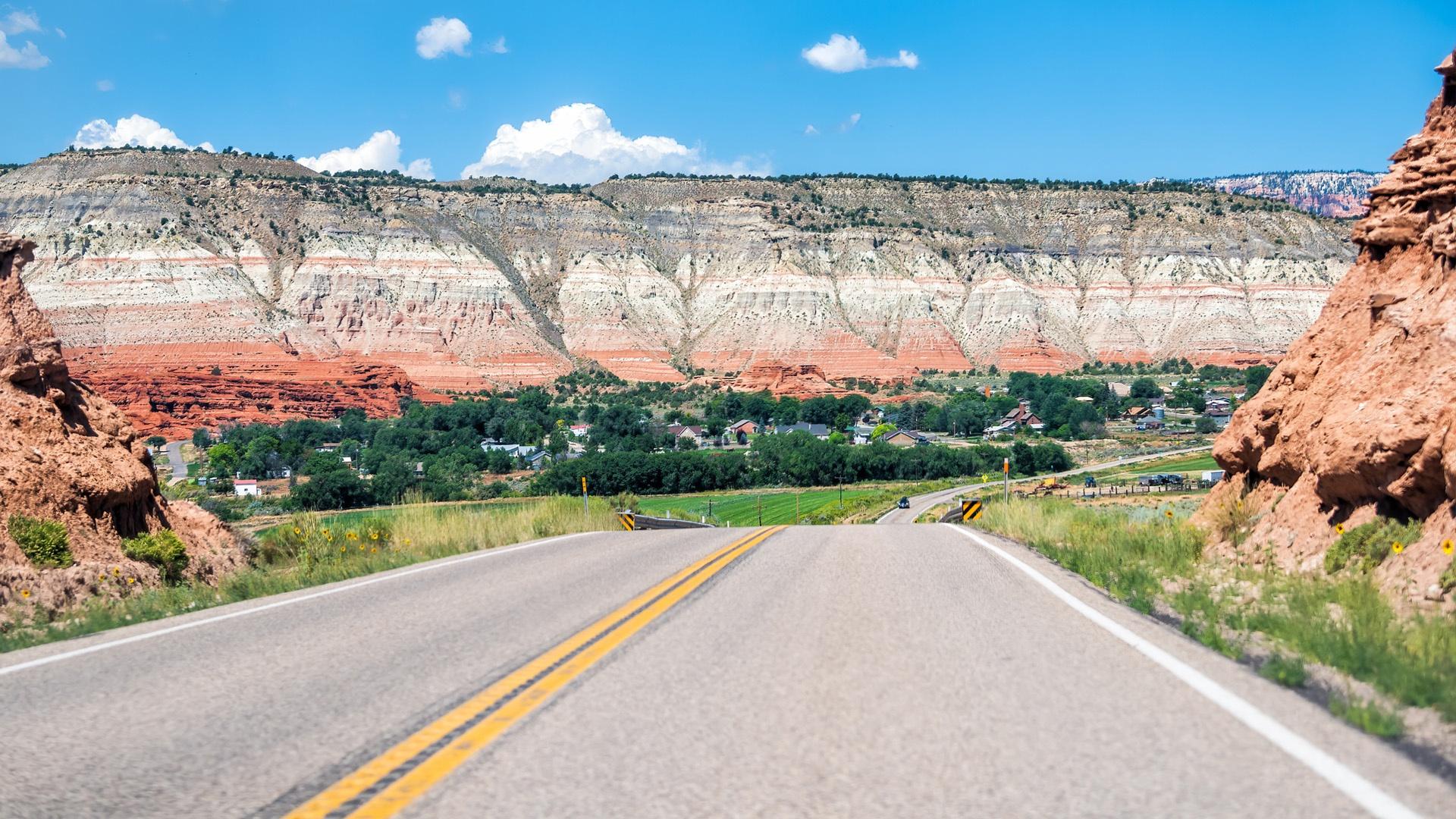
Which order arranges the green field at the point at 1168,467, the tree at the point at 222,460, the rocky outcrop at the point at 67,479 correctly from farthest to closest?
the tree at the point at 222,460, the green field at the point at 1168,467, the rocky outcrop at the point at 67,479

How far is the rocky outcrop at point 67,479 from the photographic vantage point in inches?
419

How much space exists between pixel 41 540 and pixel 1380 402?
38.7ft

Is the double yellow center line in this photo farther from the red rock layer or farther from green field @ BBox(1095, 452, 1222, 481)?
A: the red rock layer

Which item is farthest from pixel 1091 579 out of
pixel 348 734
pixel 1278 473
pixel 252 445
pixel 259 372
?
pixel 259 372

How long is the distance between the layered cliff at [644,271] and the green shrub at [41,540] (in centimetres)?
10193

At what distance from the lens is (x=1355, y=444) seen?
9523 mm

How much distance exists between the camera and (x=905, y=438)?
10269 cm

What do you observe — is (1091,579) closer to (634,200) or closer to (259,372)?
(259,372)

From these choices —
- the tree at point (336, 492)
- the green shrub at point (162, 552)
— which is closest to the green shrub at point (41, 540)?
the green shrub at point (162, 552)

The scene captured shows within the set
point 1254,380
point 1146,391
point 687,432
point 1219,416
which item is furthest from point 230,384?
point 1254,380

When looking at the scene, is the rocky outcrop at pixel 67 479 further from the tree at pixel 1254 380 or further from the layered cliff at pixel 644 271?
the layered cliff at pixel 644 271

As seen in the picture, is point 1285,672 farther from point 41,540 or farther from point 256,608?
point 41,540

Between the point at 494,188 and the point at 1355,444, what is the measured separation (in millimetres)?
146021

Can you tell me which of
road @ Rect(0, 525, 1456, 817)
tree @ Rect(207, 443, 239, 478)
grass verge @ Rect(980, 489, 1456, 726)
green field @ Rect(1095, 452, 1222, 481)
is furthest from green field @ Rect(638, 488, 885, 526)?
road @ Rect(0, 525, 1456, 817)
